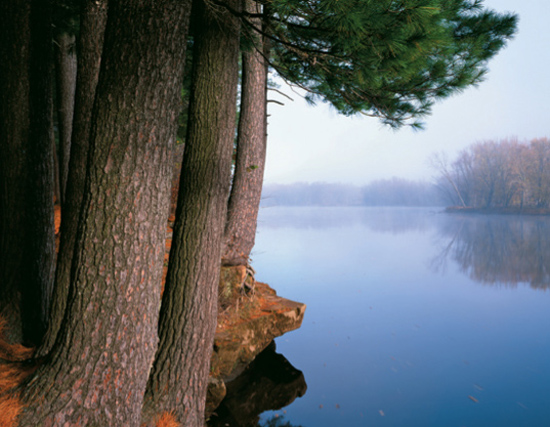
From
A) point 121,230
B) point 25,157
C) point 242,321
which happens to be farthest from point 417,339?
point 25,157

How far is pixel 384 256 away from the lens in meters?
15.1

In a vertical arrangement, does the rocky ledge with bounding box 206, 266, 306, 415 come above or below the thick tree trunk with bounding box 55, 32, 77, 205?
below

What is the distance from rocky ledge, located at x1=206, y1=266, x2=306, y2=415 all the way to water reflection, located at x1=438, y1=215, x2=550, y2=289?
31.9ft

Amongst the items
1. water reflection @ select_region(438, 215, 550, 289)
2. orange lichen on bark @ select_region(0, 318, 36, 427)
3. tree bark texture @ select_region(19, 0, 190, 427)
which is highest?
tree bark texture @ select_region(19, 0, 190, 427)

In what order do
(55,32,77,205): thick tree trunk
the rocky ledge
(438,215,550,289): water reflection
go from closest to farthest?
the rocky ledge < (55,32,77,205): thick tree trunk < (438,215,550,289): water reflection

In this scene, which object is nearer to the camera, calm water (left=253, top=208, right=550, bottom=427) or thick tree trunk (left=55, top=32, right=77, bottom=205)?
calm water (left=253, top=208, right=550, bottom=427)

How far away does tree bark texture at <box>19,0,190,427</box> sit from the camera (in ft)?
5.73

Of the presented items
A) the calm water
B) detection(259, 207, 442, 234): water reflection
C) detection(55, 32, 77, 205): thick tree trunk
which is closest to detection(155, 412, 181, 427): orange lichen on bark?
the calm water

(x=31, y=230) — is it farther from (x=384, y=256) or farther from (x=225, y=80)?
(x=384, y=256)

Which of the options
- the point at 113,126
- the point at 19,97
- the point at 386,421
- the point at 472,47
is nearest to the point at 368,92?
the point at 472,47

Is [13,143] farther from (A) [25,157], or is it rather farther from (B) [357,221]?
(B) [357,221]

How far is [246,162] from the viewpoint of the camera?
13.9 feet

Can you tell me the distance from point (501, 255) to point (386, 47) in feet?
51.4

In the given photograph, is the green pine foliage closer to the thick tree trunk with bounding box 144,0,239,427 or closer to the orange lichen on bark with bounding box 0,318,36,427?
the thick tree trunk with bounding box 144,0,239,427
